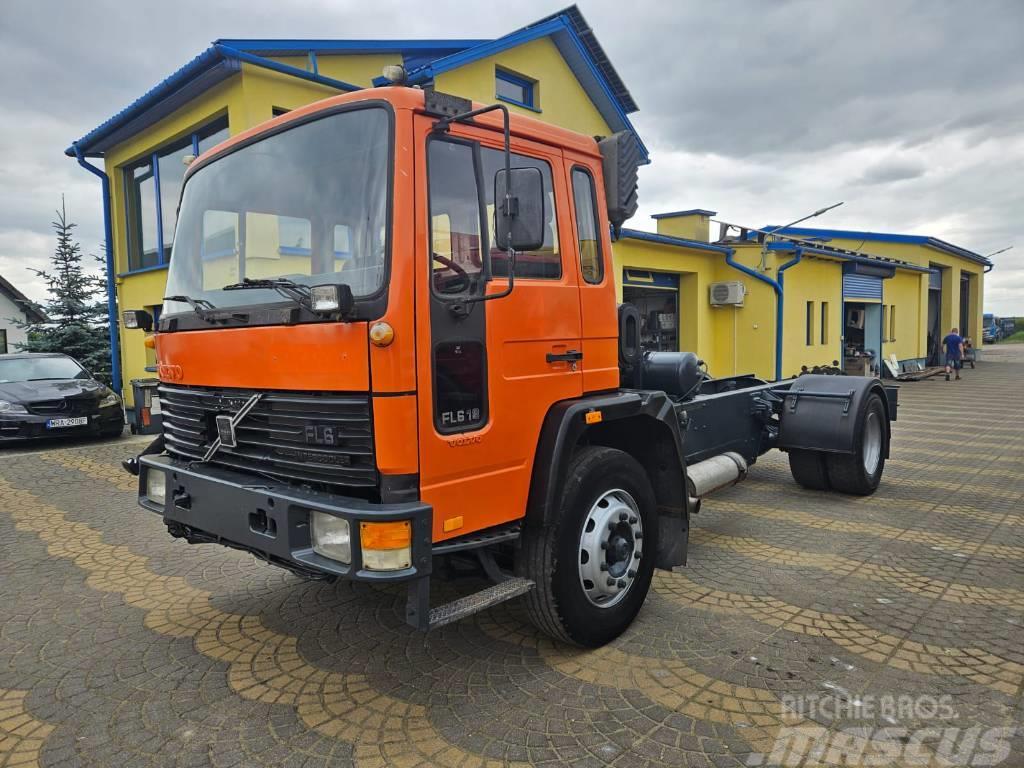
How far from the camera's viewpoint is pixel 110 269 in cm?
1366

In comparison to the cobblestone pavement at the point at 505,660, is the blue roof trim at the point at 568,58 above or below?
above

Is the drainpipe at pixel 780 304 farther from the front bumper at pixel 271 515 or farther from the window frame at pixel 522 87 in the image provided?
the front bumper at pixel 271 515

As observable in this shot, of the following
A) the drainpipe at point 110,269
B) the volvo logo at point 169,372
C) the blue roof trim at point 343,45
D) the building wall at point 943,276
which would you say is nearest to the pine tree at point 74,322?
the drainpipe at point 110,269

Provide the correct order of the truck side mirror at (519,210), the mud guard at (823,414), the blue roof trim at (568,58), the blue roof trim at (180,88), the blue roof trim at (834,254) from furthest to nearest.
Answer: the blue roof trim at (834,254), the blue roof trim at (568,58), the blue roof trim at (180,88), the mud guard at (823,414), the truck side mirror at (519,210)

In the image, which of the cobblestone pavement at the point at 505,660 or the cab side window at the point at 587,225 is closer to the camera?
the cobblestone pavement at the point at 505,660

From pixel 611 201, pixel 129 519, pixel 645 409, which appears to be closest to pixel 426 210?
pixel 611 201

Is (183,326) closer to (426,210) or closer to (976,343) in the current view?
(426,210)

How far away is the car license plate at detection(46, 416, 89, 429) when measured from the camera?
10.1m

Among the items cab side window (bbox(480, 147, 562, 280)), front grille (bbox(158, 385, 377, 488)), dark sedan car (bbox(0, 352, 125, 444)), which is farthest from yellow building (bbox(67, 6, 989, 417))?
front grille (bbox(158, 385, 377, 488))

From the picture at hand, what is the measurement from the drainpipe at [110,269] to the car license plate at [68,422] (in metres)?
3.74

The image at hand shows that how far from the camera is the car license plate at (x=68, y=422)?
10.1m

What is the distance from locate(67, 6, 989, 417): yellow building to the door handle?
5.00 meters

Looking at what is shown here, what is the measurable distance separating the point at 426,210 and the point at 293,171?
75 cm

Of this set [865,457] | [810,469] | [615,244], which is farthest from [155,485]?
[615,244]
